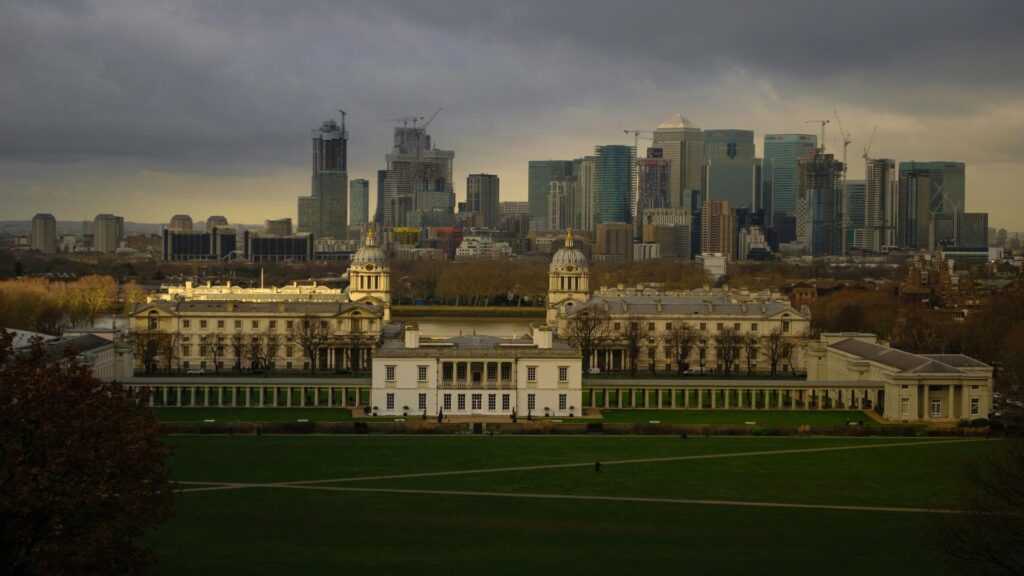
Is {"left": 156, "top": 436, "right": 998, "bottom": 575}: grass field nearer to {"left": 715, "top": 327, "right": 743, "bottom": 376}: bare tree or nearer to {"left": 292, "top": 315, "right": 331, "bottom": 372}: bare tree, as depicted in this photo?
{"left": 715, "top": 327, "right": 743, "bottom": 376}: bare tree

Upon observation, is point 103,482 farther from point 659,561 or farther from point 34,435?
point 659,561

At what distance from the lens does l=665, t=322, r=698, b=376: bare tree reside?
75438 mm

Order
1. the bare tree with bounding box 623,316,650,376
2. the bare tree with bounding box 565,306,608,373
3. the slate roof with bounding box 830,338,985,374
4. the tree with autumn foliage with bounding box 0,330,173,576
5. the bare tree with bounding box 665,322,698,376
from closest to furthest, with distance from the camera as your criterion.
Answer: the tree with autumn foliage with bounding box 0,330,173,576
the slate roof with bounding box 830,338,985,374
the bare tree with bounding box 665,322,698,376
the bare tree with bounding box 623,316,650,376
the bare tree with bounding box 565,306,608,373

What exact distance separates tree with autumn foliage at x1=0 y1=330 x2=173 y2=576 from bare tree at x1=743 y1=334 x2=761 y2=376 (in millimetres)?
53254

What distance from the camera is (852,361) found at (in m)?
63.4

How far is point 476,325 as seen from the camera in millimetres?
103375

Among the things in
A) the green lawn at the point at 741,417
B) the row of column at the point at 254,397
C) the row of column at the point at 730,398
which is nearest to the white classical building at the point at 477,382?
the green lawn at the point at 741,417

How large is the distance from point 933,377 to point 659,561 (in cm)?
2888

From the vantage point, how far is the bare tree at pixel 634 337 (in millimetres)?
76188

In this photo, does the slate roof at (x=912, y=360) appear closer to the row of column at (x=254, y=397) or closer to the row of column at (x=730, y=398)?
the row of column at (x=730, y=398)

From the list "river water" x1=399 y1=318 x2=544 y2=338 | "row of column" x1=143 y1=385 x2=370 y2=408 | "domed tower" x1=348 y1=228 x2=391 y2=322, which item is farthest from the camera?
"river water" x1=399 y1=318 x2=544 y2=338

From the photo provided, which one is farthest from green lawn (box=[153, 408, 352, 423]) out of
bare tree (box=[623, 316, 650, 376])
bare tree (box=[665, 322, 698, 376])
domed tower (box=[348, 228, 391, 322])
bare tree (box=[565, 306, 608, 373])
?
domed tower (box=[348, 228, 391, 322])

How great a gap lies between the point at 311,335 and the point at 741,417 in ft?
89.7

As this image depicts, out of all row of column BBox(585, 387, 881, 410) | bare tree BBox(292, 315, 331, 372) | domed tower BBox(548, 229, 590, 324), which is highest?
domed tower BBox(548, 229, 590, 324)
